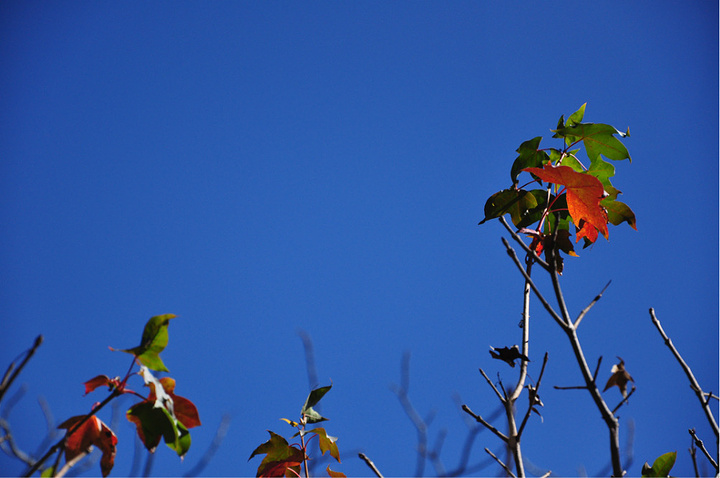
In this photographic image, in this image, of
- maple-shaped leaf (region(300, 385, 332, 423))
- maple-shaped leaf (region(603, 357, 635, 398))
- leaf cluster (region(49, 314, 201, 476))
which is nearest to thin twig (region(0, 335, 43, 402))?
leaf cluster (region(49, 314, 201, 476))

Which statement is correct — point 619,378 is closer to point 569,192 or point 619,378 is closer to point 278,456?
point 569,192

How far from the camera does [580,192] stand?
1344mm

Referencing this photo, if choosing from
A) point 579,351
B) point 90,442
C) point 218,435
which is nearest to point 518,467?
point 579,351

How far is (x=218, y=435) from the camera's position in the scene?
2393 mm

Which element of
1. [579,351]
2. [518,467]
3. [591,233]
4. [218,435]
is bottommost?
[518,467]

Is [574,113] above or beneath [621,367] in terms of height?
above

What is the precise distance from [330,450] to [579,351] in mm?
1002

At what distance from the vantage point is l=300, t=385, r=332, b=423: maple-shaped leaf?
1.44 meters

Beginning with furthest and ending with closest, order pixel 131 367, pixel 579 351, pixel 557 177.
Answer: pixel 557 177 → pixel 131 367 → pixel 579 351

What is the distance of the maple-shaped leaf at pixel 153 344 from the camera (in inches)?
39.7

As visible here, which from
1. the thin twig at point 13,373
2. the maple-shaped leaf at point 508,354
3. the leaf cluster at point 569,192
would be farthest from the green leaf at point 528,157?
the thin twig at point 13,373

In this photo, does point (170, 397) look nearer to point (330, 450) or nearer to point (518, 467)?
point (330, 450)

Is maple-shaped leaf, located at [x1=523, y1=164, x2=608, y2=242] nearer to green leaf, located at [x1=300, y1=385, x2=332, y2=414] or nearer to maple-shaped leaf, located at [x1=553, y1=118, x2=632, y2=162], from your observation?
maple-shaped leaf, located at [x1=553, y1=118, x2=632, y2=162]

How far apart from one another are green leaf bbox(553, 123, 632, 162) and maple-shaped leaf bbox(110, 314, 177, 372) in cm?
135
